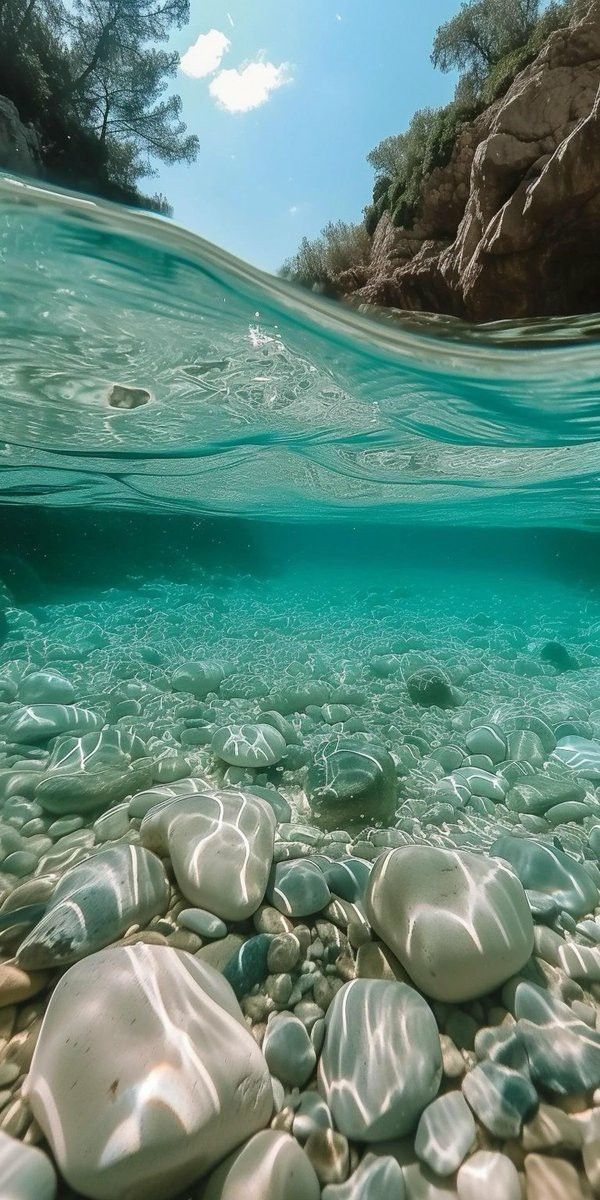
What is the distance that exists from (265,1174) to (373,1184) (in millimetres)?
375

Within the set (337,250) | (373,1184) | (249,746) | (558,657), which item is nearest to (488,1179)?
(373,1184)

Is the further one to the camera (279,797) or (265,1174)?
(279,797)

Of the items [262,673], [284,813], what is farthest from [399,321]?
[284,813]

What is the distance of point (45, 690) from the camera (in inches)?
215

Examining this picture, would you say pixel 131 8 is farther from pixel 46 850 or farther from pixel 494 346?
pixel 46 850

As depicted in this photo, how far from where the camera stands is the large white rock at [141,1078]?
148cm

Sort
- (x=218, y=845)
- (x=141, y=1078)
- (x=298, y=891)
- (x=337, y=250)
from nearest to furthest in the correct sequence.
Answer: (x=141, y=1078) → (x=298, y=891) → (x=218, y=845) → (x=337, y=250)

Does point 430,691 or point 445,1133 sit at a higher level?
point 445,1133

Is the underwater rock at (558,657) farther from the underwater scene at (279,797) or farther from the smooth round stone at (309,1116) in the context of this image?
the smooth round stone at (309,1116)

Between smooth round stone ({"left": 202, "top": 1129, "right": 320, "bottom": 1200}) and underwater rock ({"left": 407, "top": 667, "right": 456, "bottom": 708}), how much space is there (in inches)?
173

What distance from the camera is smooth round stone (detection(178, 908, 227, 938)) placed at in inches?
94.2

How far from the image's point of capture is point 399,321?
596 centimetres

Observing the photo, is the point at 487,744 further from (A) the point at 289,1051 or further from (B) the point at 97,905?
(B) the point at 97,905

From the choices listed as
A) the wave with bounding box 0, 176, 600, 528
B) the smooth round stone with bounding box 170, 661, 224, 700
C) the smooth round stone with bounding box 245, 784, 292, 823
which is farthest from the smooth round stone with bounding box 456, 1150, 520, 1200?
the wave with bounding box 0, 176, 600, 528
